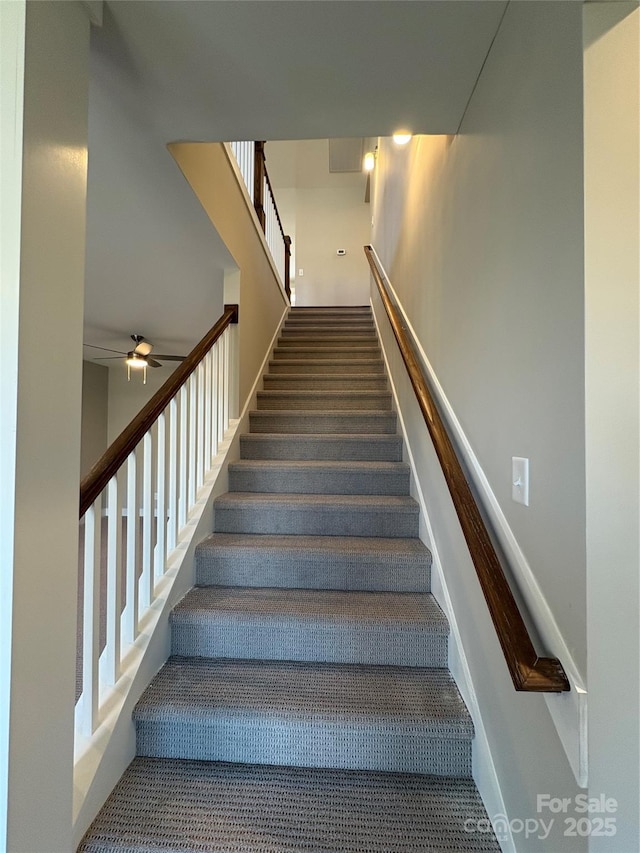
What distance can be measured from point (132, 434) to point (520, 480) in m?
1.20

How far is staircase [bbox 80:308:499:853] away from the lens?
112 cm

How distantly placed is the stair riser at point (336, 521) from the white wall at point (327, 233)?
5017 mm

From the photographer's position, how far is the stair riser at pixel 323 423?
287cm

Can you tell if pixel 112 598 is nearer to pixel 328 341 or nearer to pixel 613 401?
pixel 613 401

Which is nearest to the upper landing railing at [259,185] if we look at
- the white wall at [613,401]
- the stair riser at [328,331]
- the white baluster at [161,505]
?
the stair riser at [328,331]

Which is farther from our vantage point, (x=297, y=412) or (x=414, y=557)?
(x=297, y=412)

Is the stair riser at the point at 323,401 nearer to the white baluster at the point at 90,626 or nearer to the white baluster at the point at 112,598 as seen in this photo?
the white baluster at the point at 112,598

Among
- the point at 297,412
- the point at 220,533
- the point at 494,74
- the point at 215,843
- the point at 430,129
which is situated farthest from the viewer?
the point at 297,412

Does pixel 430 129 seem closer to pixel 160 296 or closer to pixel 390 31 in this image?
pixel 390 31

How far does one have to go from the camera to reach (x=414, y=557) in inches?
72.3

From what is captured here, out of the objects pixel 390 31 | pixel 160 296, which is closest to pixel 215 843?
pixel 390 31

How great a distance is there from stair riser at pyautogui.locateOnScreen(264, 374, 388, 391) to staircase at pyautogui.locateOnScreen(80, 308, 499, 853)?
1082mm

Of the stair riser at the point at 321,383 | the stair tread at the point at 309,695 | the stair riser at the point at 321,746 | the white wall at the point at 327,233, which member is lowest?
the stair riser at the point at 321,746

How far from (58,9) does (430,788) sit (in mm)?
2234
